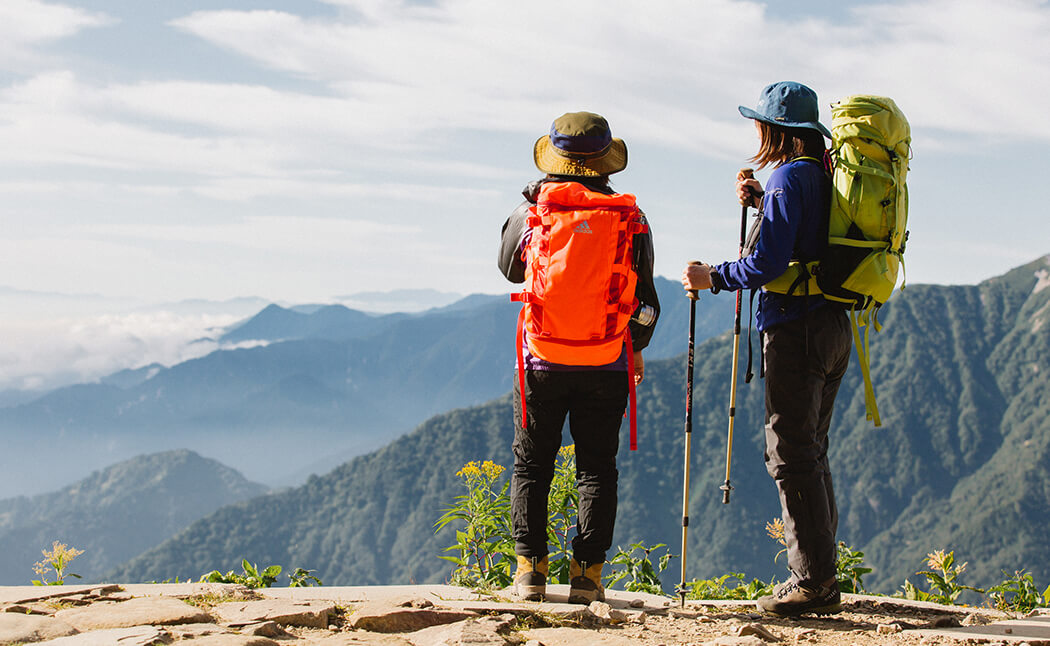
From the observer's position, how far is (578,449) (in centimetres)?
480

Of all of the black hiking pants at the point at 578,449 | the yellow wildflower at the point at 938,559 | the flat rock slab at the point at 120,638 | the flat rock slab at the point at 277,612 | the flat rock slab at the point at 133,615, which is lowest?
the yellow wildflower at the point at 938,559

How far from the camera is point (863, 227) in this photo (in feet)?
14.6

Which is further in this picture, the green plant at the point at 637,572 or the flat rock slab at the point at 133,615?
the green plant at the point at 637,572

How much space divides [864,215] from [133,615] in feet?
13.4

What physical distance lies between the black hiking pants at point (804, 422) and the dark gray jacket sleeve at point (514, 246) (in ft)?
4.68

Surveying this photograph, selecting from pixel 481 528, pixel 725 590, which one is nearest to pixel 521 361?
pixel 481 528

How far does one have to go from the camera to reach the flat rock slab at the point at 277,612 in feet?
13.6

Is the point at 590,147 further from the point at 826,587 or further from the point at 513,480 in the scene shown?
the point at 826,587

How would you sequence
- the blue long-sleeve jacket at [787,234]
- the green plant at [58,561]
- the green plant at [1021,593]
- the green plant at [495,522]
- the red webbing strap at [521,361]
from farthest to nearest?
the green plant at [495,522] < the green plant at [58,561] < the green plant at [1021,593] < the red webbing strap at [521,361] < the blue long-sleeve jacket at [787,234]

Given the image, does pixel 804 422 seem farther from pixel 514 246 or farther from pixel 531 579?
pixel 514 246

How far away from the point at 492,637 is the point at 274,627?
1033mm

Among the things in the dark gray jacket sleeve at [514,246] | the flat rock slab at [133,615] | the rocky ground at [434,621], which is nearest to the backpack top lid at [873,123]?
the dark gray jacket sleeve at [514,246]

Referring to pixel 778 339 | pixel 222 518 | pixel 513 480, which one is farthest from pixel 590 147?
pixel 222 518

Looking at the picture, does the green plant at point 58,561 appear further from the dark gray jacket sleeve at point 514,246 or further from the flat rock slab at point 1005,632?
the flat rock slab at point 1005,632
